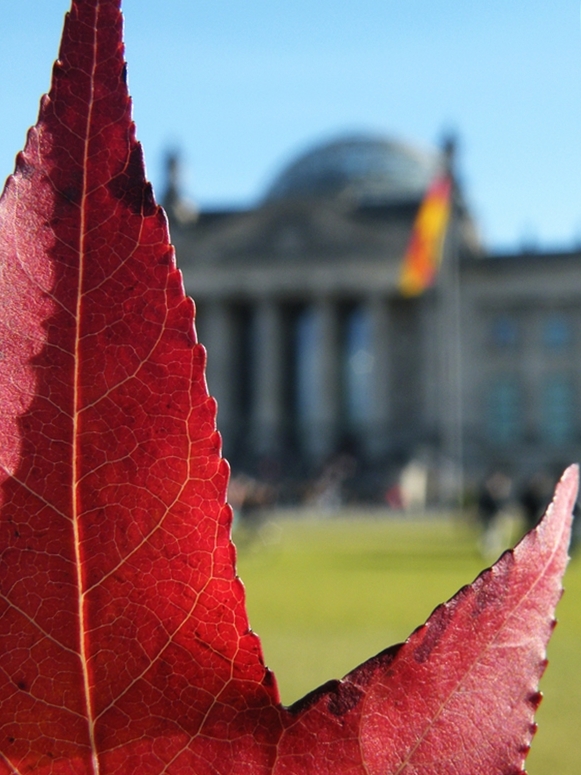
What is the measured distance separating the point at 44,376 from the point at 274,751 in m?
0.26

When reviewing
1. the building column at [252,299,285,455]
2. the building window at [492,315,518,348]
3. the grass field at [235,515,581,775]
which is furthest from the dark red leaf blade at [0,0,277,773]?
the building window at [492,315,518,348]

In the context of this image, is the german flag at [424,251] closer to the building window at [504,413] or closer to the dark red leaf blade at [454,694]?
the building window at [504,413]

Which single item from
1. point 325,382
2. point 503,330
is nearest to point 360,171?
point 503,330

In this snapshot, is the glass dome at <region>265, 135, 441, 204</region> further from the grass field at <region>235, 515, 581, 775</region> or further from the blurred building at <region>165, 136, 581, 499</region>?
the grass field at <region>235, 515, 581, 775</region>

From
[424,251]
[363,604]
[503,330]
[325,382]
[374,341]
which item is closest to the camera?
[363,604]

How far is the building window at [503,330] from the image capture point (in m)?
47.7

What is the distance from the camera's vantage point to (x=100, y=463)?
25.4 inches

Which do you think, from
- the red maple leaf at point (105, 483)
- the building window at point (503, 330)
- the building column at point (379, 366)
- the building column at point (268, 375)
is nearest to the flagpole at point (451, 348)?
the building window at point (503, 330)

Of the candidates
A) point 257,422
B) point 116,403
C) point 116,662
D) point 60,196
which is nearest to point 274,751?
point 116,662

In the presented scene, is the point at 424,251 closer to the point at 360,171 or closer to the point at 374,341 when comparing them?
the point at 374,341

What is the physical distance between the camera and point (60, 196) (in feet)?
2.12

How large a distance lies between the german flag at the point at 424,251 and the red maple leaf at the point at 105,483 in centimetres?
3981

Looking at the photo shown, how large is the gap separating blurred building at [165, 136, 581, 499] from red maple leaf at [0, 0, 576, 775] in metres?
44.5

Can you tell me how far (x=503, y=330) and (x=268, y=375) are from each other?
10128 mm
